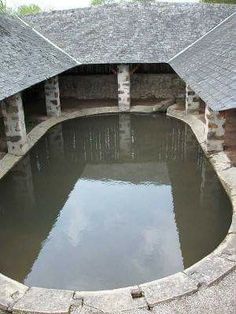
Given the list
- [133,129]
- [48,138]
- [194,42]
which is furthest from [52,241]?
[194,42]

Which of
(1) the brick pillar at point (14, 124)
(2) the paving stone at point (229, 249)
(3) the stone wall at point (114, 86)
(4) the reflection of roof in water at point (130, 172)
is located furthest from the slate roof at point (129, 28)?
(2) the paving stone at point (229, 249)

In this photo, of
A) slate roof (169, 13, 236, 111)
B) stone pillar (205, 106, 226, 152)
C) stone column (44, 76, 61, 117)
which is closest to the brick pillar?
stone column (44, 76, 61, 117)

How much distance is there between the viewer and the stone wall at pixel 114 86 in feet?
47.7

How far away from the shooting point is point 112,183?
8.05m

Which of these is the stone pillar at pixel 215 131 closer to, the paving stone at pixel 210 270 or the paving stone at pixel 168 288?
the paving stone at pixel 210 270

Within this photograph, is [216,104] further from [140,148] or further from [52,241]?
[140,148]

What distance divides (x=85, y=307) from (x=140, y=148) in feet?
21.3

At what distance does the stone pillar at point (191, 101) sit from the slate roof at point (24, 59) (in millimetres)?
4156

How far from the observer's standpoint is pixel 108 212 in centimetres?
674

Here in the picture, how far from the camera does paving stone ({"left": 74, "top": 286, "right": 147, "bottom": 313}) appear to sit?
159 inches

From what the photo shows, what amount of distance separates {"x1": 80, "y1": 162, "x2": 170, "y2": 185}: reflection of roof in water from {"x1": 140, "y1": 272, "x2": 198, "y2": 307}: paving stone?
144 inches

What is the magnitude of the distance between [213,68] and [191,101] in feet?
12.7

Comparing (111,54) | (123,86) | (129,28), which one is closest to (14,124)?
(123,86)

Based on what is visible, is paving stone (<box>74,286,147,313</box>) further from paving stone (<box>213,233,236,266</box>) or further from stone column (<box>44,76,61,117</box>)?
stone column (<box>44,76,61,117</box>)
